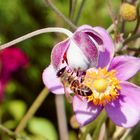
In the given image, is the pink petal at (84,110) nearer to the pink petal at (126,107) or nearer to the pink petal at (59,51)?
the pink petal at (126,107)

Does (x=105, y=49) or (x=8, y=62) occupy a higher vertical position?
(x=8, y=62)

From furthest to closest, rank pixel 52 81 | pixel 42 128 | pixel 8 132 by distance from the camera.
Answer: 1. pixel 42 128
2. pixel 8 132
3. pixel 52 81

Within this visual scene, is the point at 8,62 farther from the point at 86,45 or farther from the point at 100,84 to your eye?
the point at 86,45

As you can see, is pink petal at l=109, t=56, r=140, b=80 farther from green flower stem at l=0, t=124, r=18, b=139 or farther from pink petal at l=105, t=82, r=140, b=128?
green flower stem at l=0, t=124, r=18, b=139

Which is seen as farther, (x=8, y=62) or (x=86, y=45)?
(x=8, y=62)

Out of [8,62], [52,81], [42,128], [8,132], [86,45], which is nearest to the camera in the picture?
[86,45]

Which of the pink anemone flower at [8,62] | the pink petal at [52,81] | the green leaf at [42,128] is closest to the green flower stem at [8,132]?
the pink petal at [52,81]

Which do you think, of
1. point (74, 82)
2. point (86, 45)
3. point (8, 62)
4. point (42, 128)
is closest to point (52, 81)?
point (74, 82)
